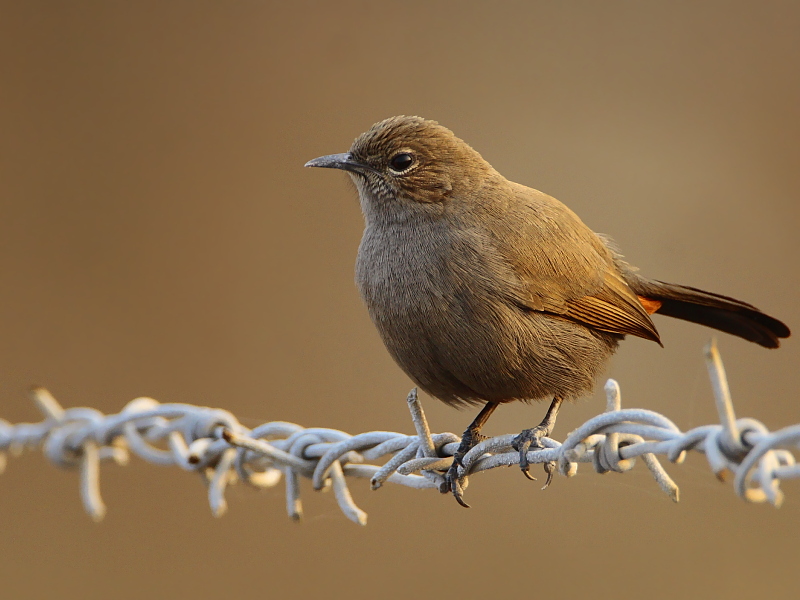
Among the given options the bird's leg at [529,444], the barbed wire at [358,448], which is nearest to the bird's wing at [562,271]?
the bird's leg at [529,444]

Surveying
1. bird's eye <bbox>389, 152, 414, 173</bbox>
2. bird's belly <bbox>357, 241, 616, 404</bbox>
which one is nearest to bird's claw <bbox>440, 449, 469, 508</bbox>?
bird's belly <bbox>357, 241, 616, 404</bbox>

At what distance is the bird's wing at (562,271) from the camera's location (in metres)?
2.88

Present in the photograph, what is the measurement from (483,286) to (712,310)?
1.22 meters

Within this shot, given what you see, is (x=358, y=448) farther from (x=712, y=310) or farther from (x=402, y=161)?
(x=712, y=310)

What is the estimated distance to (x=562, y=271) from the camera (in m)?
2.98

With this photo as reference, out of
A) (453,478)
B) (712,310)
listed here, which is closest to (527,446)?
(453,478)

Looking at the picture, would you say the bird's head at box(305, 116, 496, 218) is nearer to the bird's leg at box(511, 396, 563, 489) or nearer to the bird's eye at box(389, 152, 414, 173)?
the bird's eye at box(389, 152, 414, 173)

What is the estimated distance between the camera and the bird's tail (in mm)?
3291

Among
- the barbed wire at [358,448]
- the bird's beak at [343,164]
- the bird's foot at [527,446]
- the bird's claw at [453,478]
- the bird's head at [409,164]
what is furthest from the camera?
the bird's beak at [343,164]

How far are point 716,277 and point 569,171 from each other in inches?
45.4

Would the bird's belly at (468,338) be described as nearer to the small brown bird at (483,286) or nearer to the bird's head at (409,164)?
the small brown bird at (483,286)

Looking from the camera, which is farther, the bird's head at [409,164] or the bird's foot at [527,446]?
the bird's head at [409,164]

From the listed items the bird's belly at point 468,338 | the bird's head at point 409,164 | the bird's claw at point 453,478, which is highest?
the bird's head at point 409,164

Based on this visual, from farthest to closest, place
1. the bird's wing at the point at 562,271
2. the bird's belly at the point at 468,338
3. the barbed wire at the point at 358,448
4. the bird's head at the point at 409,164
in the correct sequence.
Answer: the bird's head at the point at 409,164 → the bird's wing at the point at 562,271 → the bird's belly at the point at 468,338 → the barbed wire at the point at 358,448
